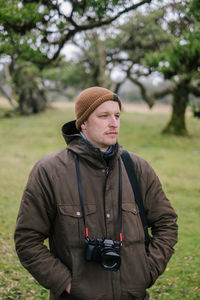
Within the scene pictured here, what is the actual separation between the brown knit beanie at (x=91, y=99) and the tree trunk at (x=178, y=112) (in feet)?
67.1

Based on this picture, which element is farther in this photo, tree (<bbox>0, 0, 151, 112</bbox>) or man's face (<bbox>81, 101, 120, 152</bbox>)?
tree (<bbox>0, 0, 151, 112</bbox>)

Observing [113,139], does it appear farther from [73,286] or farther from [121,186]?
[73,286]

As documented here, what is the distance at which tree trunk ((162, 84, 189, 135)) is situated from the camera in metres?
22.7

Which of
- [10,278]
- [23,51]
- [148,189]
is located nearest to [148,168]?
[148,189]

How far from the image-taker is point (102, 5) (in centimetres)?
592

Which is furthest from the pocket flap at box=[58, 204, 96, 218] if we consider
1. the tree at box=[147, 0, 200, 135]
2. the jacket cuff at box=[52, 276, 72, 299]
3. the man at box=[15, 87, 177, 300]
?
the tree at box=[147, 0, 200, 135]

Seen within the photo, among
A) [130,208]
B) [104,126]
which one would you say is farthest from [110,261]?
[104,126]

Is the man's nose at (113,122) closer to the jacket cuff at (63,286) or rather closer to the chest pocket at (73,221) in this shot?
the chest pocket at (73,221)

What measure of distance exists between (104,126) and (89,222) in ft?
2.47

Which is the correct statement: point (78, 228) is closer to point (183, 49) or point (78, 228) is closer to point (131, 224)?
point (131, 224)

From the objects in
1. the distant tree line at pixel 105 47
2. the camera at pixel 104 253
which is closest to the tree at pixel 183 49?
the distant tree line at pixel 105 47

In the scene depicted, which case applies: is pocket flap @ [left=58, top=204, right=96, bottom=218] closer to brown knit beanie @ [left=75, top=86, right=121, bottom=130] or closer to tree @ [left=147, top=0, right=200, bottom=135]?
brown knit beanie @ [left=75, top=86, right=121, bottom=130]

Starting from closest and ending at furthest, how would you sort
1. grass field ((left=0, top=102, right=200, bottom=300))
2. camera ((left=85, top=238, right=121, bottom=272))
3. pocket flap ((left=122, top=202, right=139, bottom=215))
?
camera ((left=85, top=238, right=121, bottom=272))
pocket flap ((left=122, top=202, right=139, bottom=215))
grass field ((left=0, top=102, right=200, bottom=300))

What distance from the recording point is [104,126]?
2.77 meters
